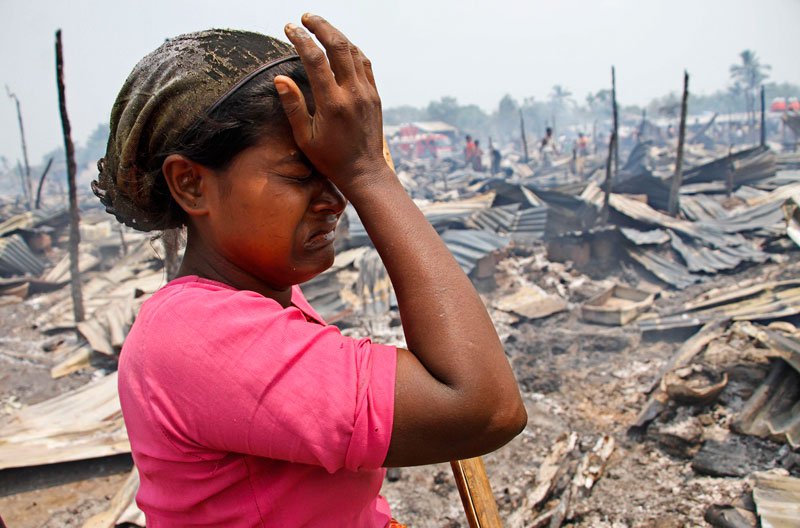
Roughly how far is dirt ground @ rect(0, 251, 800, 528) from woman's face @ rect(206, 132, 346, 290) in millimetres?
3363

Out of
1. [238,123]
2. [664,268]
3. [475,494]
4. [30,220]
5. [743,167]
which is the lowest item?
[664,268]

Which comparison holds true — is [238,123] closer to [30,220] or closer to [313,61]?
[313,61]

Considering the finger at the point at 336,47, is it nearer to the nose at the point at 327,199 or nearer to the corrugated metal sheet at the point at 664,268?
the nose at the point at 327,199

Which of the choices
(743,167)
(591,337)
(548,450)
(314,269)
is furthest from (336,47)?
(743,167)

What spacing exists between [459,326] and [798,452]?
4.18 metres

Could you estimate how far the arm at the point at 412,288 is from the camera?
0.88 meters

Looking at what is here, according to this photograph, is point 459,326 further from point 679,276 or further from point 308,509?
point 679,276

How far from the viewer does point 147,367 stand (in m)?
0.87

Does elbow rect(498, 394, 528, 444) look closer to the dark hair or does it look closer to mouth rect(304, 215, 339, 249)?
mouth rect(304, 215, 339, 249)

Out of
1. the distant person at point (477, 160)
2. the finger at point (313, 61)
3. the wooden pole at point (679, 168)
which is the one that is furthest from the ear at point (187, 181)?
the distant person at point (477, 160)

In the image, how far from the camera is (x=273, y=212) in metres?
0.98

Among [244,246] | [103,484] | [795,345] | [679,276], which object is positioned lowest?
[679,276]

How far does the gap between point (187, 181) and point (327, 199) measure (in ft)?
0.95

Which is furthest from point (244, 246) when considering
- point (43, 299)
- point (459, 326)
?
point (43, 299)
